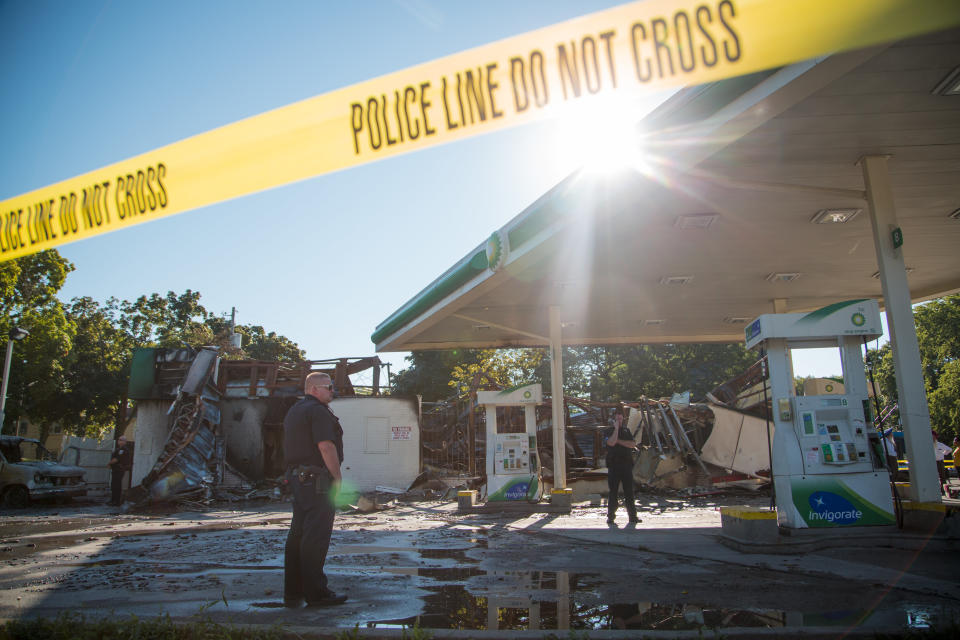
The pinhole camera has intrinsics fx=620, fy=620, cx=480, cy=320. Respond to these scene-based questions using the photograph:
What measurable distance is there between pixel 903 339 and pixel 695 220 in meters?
3.30

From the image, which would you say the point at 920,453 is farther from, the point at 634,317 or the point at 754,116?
the point at 634,317

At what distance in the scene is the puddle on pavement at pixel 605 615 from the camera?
3787mm

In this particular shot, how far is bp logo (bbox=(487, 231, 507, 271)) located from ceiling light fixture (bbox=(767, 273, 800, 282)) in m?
6.16

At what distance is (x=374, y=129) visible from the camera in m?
4.87

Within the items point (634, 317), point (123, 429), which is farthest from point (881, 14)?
point (123, 429)

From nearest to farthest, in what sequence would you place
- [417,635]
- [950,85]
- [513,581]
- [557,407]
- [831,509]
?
[417,635] → [513,581] → [950,85] → [831,509] → [557,407]

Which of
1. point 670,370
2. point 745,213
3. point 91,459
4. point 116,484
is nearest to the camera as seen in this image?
point 745,213

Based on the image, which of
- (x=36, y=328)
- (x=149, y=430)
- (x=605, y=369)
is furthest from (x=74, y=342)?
(x=605, y=369)

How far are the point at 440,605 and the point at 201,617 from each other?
1606mm

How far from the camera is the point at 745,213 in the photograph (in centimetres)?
971

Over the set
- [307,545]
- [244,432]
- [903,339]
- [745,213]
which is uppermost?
[745,213]

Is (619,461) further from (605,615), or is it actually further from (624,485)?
(605,615)

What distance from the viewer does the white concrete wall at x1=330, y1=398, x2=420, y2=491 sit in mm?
21000

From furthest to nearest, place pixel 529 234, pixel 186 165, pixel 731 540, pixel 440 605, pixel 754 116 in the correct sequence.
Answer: pixel 529 234 < pixel 731 540 < pixel 754 116 < pixel 186 165 < pixel 440 605
